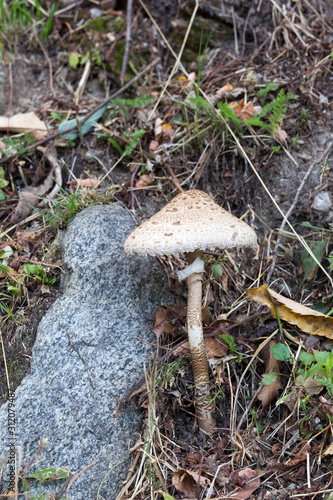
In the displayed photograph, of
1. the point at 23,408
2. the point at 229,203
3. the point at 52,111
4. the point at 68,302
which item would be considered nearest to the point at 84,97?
the point at 52,111

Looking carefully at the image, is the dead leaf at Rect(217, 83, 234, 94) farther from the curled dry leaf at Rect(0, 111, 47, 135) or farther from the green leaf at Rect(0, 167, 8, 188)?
the green leaf at Rect(0, 167, 8, 188)

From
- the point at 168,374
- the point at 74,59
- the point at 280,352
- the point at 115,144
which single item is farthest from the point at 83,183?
the point at 280,352

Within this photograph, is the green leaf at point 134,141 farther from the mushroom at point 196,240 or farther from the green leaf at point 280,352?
the green leaf at point 280,352

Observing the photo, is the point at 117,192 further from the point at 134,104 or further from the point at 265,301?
the point at 265,301

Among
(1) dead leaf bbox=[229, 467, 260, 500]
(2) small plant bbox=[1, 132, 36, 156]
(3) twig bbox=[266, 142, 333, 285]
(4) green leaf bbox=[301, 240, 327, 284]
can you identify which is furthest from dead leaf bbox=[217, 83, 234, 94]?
(1) dead leaf bbox=[229, 467, 260, 500]

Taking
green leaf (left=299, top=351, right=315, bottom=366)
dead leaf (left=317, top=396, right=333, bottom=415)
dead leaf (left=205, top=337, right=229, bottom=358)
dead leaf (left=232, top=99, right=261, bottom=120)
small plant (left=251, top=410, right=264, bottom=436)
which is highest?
dead leaf (left=232, top=99, right=261, bottom=120)

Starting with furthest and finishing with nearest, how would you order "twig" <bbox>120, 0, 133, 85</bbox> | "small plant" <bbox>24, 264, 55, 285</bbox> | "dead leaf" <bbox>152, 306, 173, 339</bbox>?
"twig" <bbox>120, 0, 133, 85</bbox> < "small plant" <bbox>24, 264, 55, 285</bbox> < "dead leaf" <bbox>152, 306, 173, 339</bbox>

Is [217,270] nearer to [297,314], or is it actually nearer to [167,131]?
[297,314]
